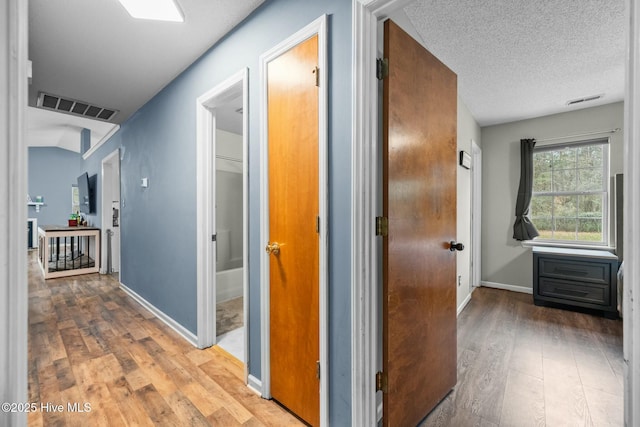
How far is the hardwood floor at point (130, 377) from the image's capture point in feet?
5.13

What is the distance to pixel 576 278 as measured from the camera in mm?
3238

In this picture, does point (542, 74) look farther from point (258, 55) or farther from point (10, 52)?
point (10, 52)

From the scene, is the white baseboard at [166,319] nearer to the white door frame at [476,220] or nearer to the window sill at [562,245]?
the white door frame at [476,220]

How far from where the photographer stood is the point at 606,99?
128 inches

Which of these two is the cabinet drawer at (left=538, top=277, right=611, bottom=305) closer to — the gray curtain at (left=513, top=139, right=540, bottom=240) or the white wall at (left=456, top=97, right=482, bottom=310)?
the gray curtain at (left=513, top=139, right=540, bottom=240)

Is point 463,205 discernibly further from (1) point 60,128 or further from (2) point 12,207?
(1) point 60,128

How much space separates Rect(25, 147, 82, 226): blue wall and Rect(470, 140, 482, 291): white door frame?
9917 millimetres

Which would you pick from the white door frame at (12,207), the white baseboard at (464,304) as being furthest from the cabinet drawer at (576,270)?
the white door frame at (12,207)

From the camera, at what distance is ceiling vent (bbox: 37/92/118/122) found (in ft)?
10.3

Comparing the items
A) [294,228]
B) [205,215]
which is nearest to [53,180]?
[205,215]

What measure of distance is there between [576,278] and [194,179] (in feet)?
14.0

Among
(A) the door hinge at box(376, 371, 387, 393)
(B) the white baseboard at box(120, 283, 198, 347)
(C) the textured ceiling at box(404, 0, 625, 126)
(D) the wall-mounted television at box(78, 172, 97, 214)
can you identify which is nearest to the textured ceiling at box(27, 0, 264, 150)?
(C) the textured ceiling at box(404, 0, 625, 126)

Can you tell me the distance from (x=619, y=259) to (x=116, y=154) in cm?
681

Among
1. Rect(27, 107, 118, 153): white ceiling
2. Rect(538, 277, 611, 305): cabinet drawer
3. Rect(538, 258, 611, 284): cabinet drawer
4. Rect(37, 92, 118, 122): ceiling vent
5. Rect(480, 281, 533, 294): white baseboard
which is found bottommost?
Rect(480, 281, 533, 294): white baseboard
